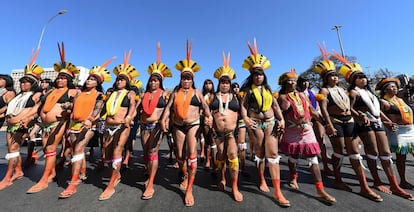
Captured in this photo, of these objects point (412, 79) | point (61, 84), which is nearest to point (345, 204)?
point (412, 79)

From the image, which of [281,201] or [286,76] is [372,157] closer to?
[281,201]

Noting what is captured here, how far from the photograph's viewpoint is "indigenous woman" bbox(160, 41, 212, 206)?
122 inches

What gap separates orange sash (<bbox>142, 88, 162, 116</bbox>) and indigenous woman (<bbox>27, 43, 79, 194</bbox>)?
1513 millimetres

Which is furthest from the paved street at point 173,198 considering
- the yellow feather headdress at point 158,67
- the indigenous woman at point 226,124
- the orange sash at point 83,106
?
the yellow feather headdress at point 158,67

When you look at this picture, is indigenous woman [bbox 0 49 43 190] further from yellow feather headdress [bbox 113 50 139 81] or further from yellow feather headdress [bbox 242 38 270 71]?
yellow feather headdress [bbox 242 38 270 71]

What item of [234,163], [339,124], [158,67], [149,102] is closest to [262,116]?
[234,163]

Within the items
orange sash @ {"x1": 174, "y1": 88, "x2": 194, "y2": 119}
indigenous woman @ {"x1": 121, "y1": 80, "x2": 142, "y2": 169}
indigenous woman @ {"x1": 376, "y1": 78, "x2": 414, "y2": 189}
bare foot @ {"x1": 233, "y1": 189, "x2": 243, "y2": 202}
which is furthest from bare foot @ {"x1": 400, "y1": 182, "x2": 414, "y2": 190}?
Answer: indigenous woman @ {"x1": 121, "y1": 80, "x2": 142, "y2": 169}

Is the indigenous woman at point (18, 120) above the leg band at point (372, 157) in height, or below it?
above

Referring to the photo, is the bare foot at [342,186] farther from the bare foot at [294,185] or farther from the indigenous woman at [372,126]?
the bare foot at [294,185]

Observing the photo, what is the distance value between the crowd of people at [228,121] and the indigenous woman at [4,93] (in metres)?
0.02

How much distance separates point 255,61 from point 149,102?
216 cm

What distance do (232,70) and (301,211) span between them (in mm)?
2560

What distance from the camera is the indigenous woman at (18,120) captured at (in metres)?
3.56

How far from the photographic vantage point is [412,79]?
164 inches
